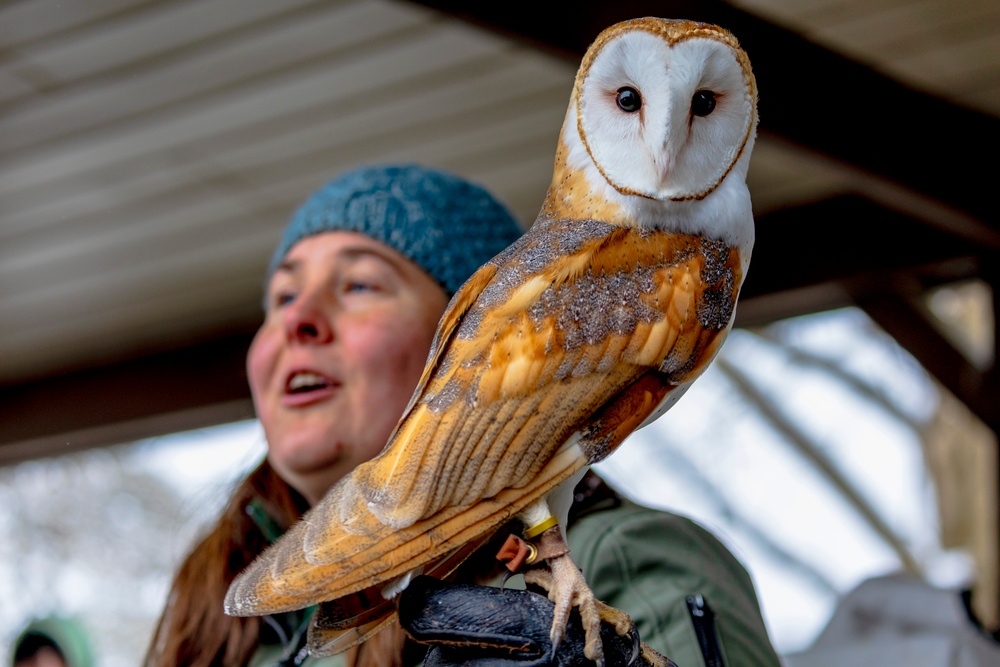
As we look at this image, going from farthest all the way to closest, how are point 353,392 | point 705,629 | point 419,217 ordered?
point 419,217, point 353,392, point 705,629

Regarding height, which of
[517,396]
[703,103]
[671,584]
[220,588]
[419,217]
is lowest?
[220,588]

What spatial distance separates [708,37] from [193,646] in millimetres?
1038

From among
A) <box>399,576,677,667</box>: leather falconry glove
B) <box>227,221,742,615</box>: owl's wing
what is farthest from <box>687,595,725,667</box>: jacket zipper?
<box>227,221,742,615</box>: owl's wing

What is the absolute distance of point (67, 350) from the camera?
3.54m

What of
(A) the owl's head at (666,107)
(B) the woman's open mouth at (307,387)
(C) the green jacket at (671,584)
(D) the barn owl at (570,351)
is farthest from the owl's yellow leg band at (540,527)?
(B) the woman's open mouth at (307,387)

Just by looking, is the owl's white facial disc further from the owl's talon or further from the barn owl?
the owl's talon

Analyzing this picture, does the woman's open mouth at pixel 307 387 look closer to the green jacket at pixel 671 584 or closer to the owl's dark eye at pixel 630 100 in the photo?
→ the green jacket at pixel 671 584

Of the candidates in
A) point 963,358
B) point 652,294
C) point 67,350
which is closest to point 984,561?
point 963,358

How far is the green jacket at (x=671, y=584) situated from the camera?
3.59ft

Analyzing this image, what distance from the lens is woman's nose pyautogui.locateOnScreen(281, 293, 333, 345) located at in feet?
3.97

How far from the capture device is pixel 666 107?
0.74 m

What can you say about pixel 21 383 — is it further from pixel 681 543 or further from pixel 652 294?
pixel 652 294

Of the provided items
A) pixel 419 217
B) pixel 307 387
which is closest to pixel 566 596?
pixel 307 387

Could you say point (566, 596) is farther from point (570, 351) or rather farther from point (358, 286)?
point (358, 286)
